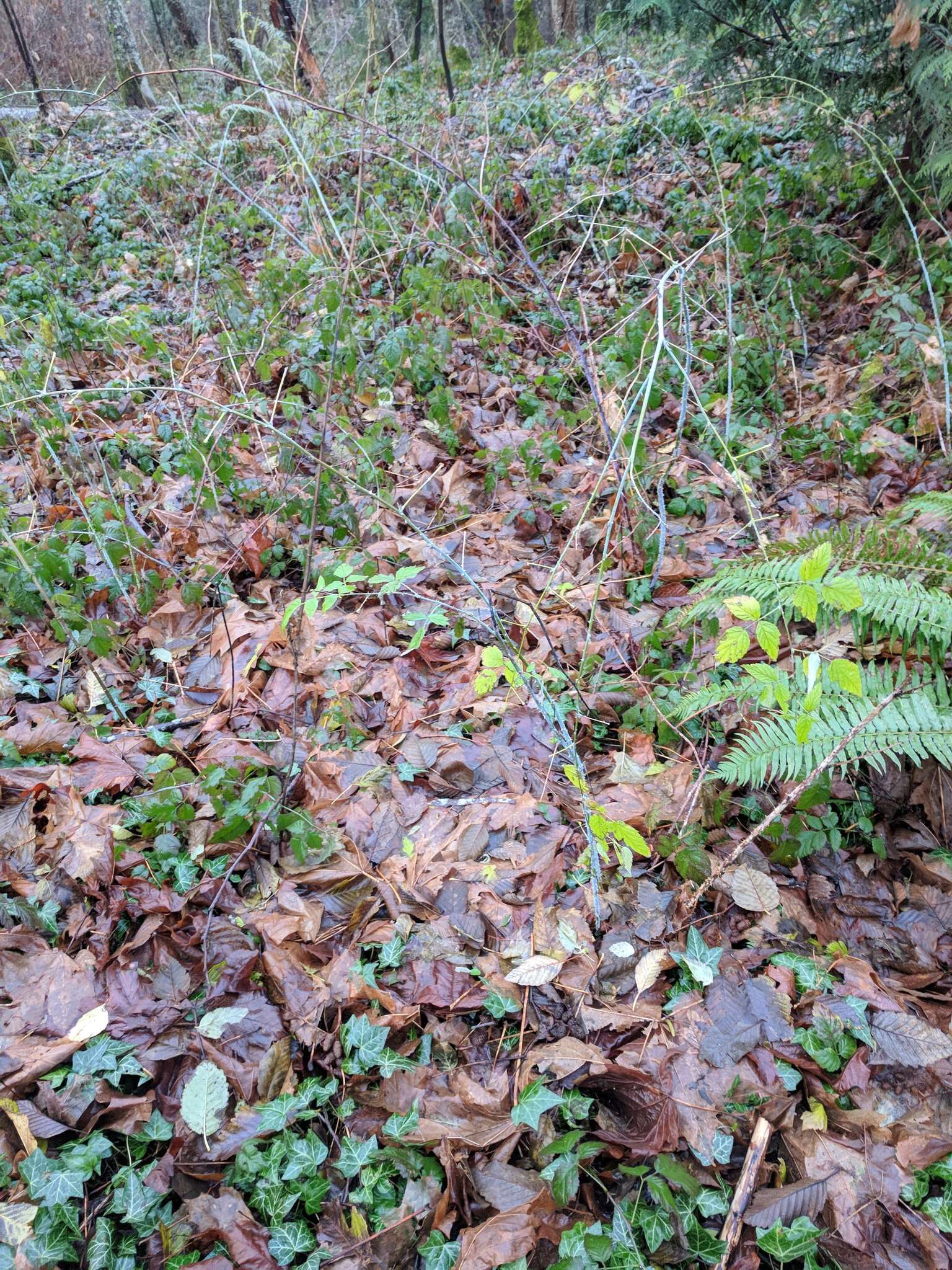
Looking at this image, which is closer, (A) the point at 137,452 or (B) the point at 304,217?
(A) the point at 137,452

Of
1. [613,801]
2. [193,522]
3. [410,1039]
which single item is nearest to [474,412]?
[193,522]

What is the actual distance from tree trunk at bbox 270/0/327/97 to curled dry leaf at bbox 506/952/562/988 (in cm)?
805

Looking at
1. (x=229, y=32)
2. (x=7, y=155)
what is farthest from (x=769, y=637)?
(x=229, y=32)

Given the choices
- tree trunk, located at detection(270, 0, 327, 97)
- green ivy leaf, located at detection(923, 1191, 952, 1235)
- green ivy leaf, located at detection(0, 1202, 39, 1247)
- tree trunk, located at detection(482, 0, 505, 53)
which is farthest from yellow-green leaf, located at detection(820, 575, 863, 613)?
tree trunk, located at detection(482, 0, 505, 53)

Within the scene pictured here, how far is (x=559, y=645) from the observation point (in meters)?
2.79

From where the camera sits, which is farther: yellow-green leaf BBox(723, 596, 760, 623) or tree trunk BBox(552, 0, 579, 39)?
tree trunk BBox(552, 0, 579, 39)

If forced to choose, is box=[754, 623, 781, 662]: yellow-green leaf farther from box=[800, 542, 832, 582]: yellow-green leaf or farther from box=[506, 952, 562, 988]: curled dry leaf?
box=[506, 952, 562, 988]: curled dry leaf

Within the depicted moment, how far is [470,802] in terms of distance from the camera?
2326 mm

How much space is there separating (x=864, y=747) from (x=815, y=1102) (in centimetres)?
90

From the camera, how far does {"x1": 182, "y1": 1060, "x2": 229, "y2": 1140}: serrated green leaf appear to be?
1634 millimetres

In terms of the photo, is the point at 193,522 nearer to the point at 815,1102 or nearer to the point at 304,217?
the point at 815,1102

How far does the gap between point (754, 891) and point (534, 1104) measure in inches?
33.7

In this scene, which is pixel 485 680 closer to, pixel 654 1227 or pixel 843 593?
pixel 843 593

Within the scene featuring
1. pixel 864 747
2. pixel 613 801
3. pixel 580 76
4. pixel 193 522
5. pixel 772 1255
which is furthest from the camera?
pixel 580 76
